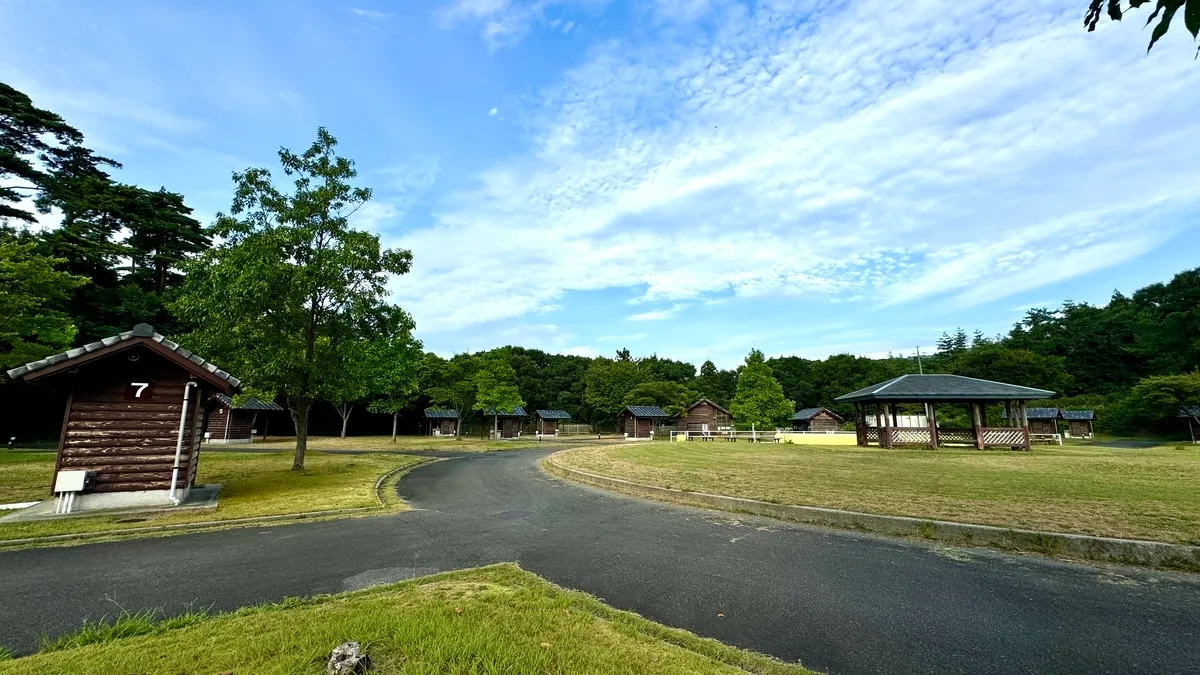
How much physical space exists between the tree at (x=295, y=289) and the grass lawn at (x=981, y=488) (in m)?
8.55

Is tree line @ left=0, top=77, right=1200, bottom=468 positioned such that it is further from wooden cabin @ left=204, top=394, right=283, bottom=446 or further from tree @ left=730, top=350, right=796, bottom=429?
wooden cabin @ left=204, top=394, right=283, bottom=446

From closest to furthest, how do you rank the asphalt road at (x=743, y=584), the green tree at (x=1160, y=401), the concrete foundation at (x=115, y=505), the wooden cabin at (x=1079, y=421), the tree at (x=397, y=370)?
the asphalt road at (x=743, y=584)
the concrete foundation at (x=115, y=505)
the tree at (x=397, y=370)
the green tree at (x=1160, y=401)
the wooden cabin at (x=1079, y=421)

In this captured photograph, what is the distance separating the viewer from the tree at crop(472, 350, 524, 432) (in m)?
40.0

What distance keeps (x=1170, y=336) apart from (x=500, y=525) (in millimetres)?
63351

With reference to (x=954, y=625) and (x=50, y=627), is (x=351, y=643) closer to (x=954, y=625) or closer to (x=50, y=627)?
(x=50, y=627)

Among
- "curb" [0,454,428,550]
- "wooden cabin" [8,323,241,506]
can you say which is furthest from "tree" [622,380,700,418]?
"wooden cabin" [8,323,241,506]

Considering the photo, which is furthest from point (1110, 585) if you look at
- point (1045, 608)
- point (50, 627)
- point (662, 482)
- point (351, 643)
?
point (50, 627)

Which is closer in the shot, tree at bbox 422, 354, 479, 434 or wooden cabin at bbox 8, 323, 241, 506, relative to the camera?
wooden cabin at bbox 8, 323, 241, 506

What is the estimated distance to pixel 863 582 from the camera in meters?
4.88

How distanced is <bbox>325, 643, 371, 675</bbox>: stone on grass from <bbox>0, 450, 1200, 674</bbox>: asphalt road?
2.15 m

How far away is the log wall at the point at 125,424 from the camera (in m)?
8.92

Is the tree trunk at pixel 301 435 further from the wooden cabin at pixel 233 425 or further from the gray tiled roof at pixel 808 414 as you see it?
the gray tiled roof at pixel 808 414

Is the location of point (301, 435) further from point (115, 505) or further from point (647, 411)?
point (647, 411)

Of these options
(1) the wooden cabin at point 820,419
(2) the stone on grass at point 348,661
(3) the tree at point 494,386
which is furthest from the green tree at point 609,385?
(2) the stone on grass at point 348,661
